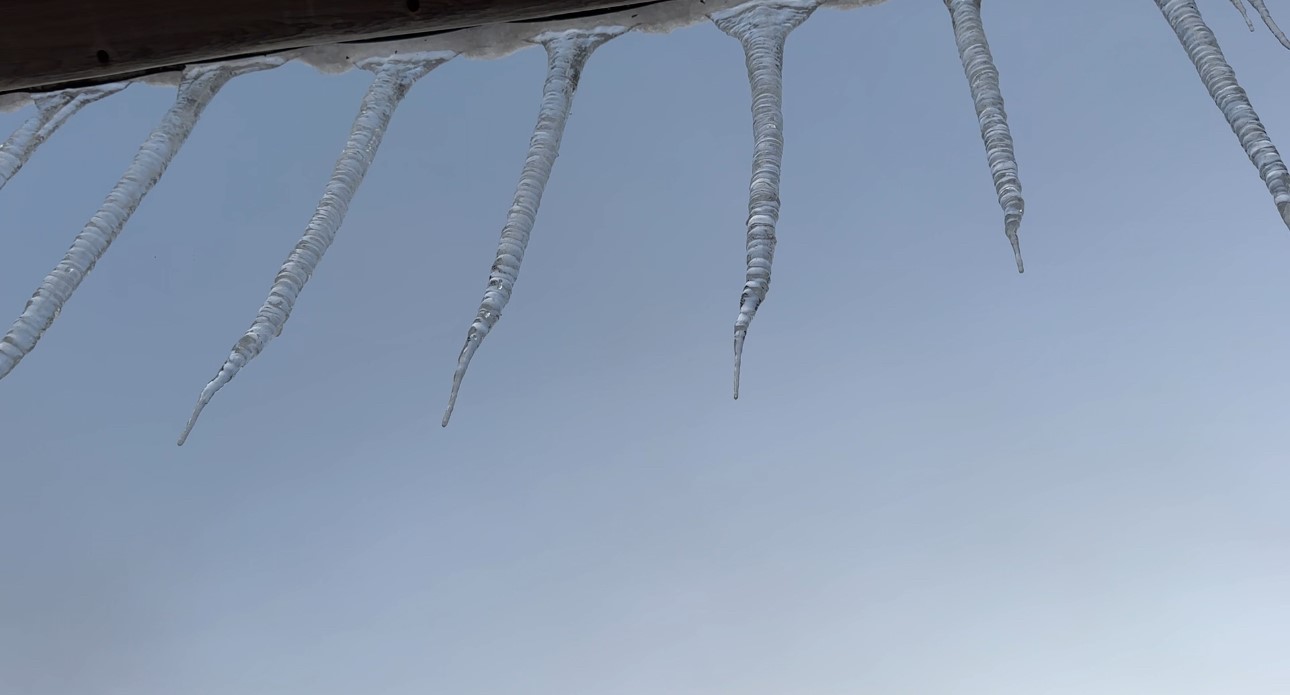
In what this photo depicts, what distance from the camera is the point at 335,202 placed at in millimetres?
1812

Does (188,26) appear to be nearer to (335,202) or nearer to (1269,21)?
(335,202)

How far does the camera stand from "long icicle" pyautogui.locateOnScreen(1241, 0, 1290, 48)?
64.6 inches

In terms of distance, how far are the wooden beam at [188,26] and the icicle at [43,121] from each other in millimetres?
29

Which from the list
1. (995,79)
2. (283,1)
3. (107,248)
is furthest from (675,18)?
(107,248)

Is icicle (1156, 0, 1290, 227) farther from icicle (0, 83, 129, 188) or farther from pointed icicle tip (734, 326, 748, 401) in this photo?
icicle (0, 83, 129, 188)

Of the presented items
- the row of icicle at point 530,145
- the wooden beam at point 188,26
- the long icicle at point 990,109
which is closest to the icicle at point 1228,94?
the row of icicle at point 530,145

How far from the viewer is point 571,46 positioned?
1.81m

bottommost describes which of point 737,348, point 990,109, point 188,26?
point 737,348

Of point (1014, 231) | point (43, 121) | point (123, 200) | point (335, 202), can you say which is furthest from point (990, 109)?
point (43, 121)

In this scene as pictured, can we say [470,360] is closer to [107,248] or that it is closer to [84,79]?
[107,248]

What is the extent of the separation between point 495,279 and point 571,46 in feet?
1.43

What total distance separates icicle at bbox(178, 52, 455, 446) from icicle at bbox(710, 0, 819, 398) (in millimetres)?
493

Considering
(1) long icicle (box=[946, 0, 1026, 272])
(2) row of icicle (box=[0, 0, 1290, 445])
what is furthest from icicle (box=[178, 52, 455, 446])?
(1) long icicle (box=[946, 0, 1026, 272])

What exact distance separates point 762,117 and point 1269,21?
2.44ft
